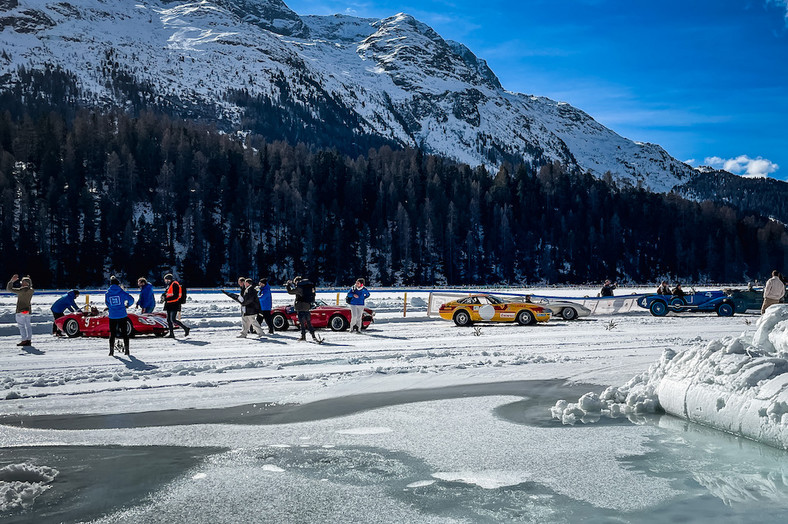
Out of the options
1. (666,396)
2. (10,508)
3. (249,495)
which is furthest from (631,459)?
(10,508)

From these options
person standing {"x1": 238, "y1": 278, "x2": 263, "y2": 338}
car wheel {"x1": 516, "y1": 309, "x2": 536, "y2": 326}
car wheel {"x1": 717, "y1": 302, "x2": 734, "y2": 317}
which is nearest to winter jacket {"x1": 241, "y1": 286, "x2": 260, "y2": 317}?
person standing {"x1": 238, "y1": 278, "x2": 263, "y2": 338}

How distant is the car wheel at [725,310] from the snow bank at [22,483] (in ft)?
86.2

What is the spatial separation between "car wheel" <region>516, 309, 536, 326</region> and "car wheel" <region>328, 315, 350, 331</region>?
21.1 feet

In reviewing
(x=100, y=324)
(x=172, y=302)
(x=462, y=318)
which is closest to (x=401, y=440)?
(x=172, y=302)

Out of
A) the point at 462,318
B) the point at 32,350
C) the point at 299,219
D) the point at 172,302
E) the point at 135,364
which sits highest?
the point at 299,219

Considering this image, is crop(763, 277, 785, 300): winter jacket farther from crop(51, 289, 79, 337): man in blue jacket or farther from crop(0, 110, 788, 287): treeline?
crop(0, 110, 788, 287): treeline

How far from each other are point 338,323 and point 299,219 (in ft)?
255

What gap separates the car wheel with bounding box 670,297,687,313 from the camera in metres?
26.3

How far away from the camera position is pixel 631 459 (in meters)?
5.88

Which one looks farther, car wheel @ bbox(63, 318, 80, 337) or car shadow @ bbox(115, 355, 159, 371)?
car wheel @ bbox(63, 318, 80, 337)

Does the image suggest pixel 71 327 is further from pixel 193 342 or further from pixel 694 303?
pixel 694 303

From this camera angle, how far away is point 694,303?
86.6ft

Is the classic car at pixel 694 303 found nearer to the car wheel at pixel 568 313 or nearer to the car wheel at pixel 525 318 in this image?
the car wheel at pixel 568 313

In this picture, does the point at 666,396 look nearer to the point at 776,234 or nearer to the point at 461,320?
the point at 461,320
